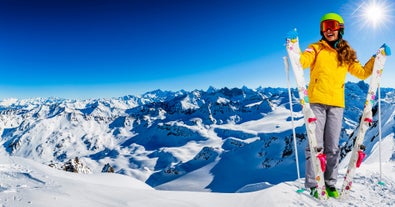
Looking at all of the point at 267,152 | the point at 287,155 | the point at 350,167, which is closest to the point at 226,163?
the point at 267,152

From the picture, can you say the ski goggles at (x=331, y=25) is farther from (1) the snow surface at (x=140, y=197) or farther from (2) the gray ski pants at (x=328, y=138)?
(1) the snow surface at (x=140, y=197)

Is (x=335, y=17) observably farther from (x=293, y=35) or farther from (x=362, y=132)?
(x=362, y=132)

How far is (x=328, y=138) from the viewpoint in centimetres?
593

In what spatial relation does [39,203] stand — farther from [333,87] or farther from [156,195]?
[333,87]

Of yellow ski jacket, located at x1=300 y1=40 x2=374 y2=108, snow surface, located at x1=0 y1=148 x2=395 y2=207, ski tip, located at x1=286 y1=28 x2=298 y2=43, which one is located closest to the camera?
snow surface, located at x1=0 y1=148 x2=395 y2=207

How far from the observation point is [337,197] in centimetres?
586

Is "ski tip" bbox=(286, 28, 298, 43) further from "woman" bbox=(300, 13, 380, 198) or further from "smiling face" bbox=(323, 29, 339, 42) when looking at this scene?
"smiling face" bbox=(323, 29, 339, 42)

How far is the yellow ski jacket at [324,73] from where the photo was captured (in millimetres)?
5723

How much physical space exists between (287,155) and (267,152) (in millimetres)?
13872

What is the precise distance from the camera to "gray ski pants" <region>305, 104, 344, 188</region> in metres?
5.78

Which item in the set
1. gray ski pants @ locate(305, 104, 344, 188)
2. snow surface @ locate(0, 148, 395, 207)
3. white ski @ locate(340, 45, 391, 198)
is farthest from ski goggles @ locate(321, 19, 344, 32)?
snow surface @ locate(0, 148, 395, 207)

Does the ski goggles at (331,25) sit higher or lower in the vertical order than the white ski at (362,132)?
higher

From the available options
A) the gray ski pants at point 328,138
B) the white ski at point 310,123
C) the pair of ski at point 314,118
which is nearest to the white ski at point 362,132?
the pair of ski at point 314,118

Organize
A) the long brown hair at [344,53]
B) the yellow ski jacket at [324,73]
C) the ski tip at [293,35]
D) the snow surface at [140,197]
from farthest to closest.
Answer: the long brown hair at [344,53]
the yellow ski jacket at [324,73]
the ski tip at [293,35]
the snow surface at [140,197]
